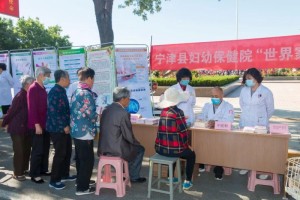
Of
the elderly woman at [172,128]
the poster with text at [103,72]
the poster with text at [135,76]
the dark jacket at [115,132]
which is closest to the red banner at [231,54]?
the poster with text at [135,76]

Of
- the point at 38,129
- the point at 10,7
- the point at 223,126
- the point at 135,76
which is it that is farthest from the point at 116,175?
the point at 10,7

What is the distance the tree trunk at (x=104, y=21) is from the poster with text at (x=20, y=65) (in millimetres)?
2468

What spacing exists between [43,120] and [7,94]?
3838 millimetres

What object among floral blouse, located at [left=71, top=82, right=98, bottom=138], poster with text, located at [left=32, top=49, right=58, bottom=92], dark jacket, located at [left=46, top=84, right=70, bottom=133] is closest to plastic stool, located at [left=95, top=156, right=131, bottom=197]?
floral blouse, located at [left=71, top=82, right=98, bottom=138]

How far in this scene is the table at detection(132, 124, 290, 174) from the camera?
3695 mm

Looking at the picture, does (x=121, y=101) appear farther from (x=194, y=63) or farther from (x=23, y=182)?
(x=194, y=63)

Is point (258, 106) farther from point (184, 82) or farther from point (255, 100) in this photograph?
point (184, 82)

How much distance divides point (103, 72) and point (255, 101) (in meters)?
3.16

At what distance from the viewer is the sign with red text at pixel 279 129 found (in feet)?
12.1

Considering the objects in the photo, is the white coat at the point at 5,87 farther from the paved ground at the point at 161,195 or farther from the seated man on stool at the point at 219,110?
the seated man on stool at the point at 219,110

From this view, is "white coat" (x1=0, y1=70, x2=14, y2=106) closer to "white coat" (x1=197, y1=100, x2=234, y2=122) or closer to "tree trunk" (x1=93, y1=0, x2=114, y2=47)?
"tree trunk" (x1=93, y1=0, x2=114, y2=47)

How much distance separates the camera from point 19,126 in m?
4.30

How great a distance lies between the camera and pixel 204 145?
4.17 metres

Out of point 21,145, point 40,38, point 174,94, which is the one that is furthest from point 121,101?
point 40,38
